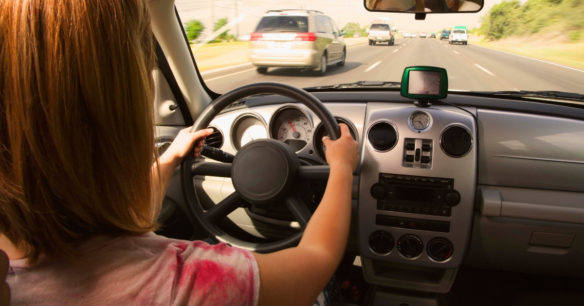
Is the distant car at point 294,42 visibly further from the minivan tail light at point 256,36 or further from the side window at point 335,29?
the side window at point 335,29

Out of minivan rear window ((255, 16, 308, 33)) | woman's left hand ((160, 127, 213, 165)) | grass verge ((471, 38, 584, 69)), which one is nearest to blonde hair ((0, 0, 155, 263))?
woman's left hand ((160, 127, 213, 165))

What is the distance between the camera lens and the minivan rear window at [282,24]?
9.45 meters

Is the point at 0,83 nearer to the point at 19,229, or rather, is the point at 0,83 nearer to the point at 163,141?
the point at 19,229

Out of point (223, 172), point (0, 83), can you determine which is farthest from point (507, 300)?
point (0, 83)

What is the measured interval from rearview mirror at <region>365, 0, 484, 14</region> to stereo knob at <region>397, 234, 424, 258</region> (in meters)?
1.41

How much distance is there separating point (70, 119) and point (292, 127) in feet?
6.97

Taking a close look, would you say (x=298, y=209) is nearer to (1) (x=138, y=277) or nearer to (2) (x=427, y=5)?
(1) (x=138, y=277)

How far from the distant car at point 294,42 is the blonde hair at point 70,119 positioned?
23.4ft

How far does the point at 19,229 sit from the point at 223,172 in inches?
56.7

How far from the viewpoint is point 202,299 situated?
35.7 inches

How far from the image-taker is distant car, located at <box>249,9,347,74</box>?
8.38m

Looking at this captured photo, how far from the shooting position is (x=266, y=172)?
2131 mm

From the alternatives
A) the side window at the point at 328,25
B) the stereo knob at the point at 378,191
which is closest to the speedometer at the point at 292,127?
the stereo knob at the point at 378,191

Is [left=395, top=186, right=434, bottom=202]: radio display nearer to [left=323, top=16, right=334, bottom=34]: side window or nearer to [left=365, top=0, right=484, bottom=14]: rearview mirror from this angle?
[left=365, top=0, right=484, bottom=14]: rearview mirror
